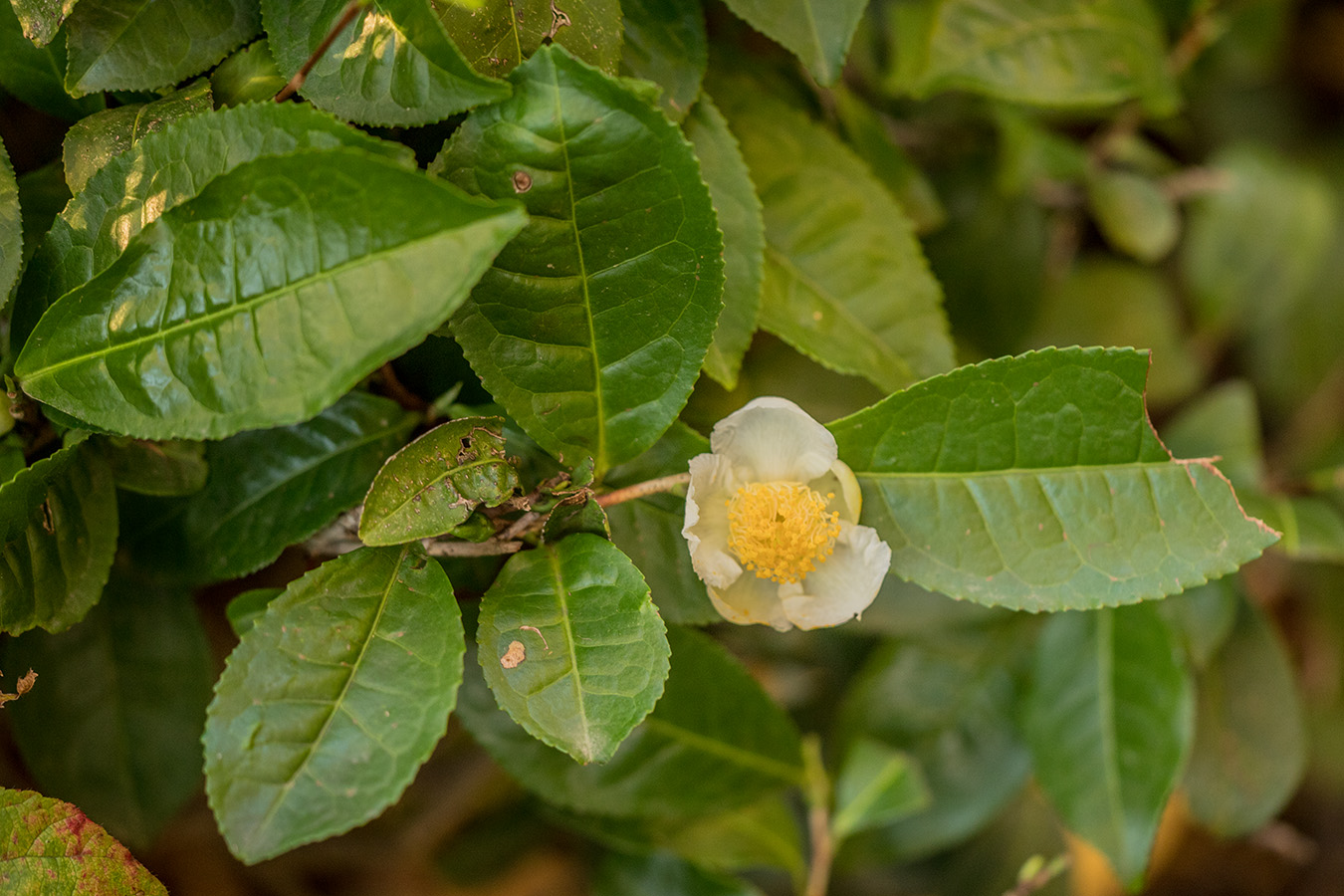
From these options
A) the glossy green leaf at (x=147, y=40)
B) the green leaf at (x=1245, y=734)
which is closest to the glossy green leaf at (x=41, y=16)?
the glossy green leaf at (x=147, y=40)

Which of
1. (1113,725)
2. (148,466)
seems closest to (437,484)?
(148,466)

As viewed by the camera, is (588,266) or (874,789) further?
(874,789)

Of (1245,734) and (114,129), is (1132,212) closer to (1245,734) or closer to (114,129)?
(1245,734)

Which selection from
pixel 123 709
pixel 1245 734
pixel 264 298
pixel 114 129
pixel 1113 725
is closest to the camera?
pixel 264 298

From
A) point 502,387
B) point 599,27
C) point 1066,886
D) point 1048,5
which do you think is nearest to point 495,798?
point 1066,886

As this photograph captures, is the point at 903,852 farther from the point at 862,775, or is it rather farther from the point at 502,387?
the point at 502,387

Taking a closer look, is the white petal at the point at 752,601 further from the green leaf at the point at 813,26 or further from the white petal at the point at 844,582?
the green leaf at the point at 813,26

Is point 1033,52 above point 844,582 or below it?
above
